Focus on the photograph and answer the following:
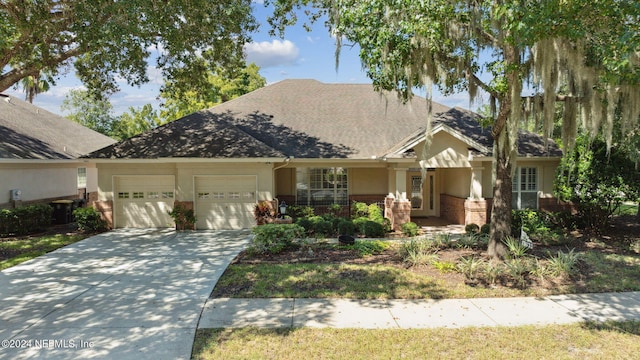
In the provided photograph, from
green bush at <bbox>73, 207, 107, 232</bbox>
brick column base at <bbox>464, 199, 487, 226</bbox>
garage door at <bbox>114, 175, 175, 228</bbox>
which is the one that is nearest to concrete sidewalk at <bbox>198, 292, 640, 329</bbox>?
→ brick column base at <bbox>464, 199, 487, 226</bbox>

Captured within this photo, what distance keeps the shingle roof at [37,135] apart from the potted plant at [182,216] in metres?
5.98

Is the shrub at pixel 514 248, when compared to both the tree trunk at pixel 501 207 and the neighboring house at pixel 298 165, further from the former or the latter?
the neighboring house at pixel 298 165

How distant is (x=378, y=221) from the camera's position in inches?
516

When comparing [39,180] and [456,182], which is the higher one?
[39,180]

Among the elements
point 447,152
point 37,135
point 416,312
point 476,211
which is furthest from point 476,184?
point 37,135

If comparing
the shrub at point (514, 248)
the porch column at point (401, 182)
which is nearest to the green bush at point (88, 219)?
the porch column at point (401, 182)

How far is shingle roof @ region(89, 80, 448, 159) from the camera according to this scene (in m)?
13.2

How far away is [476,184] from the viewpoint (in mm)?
13672

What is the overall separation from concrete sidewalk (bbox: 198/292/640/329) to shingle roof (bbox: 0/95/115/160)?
11.9m

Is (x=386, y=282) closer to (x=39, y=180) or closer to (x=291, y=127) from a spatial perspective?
(x=291, y=127)

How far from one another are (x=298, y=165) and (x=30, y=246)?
893 cm

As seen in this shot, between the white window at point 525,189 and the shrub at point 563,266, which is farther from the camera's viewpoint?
the white window at point 525,189

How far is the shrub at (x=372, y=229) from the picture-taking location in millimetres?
12438

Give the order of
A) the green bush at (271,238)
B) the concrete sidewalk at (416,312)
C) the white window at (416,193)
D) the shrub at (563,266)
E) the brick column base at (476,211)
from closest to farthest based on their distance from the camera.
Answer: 1. the concrete sidewalk at (416,312)
2. the shrub at (563,266)
3. the green bush at (271,238)
4. the brick column base at (476,211)
5. the white window at (416,193)
